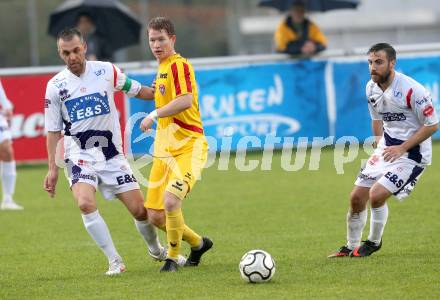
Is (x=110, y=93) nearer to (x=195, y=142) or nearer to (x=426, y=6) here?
(x=195, y=142)

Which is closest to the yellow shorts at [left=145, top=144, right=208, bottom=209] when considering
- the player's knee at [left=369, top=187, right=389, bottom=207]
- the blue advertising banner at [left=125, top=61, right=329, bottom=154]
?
the player's knee at [left=369, top=187, right=389, bottom=207]

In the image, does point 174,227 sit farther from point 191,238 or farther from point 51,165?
point 51,165

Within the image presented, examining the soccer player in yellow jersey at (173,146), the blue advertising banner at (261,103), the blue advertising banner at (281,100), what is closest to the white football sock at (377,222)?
the soccer player in yellow jersey at (173,146)

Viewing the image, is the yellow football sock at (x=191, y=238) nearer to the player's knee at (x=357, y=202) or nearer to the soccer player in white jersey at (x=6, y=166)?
the player's knee at (x=357, y=202)

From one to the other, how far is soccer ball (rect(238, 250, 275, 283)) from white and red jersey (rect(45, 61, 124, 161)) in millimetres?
1662

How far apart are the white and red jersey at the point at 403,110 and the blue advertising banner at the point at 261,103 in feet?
30.6

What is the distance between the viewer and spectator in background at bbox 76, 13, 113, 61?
18.1m

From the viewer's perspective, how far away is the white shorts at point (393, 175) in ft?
30.6

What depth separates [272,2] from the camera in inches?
822

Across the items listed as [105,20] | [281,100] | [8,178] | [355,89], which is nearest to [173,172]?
[8,178]

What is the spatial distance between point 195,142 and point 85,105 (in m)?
1.01

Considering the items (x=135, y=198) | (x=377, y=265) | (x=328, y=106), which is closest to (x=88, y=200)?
(x=135, y=198)

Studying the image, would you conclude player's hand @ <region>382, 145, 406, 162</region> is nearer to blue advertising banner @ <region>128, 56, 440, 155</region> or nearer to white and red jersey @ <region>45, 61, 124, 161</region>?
white and red jersey @ <region>45, 61, 124, 161</region>

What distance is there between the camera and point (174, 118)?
9203 mm
